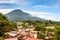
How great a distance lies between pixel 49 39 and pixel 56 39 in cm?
746

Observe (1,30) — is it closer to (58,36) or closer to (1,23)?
(1,23)

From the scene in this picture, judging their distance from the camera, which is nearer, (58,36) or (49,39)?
(58,36)

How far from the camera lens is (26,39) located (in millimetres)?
19859

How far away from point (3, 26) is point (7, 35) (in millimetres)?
1662

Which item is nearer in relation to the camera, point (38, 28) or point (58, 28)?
point (58, 28)

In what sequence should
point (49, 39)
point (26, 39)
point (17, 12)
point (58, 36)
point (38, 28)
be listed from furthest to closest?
point (17, 12)
point (38, 28)
point (49, 39)
point (26, 39)
point (58, 36)

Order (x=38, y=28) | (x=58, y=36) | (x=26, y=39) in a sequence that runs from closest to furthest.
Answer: (x=58, y=36) < (x=26, y=39) < (x=38, y=28)

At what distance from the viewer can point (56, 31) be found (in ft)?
45.0

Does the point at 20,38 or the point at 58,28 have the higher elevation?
the point at 58,28

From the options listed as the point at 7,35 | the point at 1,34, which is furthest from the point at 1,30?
the point at 7,35

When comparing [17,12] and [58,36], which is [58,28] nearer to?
[58,36]

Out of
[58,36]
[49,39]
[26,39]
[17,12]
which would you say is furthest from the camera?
[17,12]

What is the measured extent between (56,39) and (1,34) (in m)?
7.73

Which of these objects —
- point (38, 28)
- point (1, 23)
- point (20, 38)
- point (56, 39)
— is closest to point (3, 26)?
point (1, 23)
